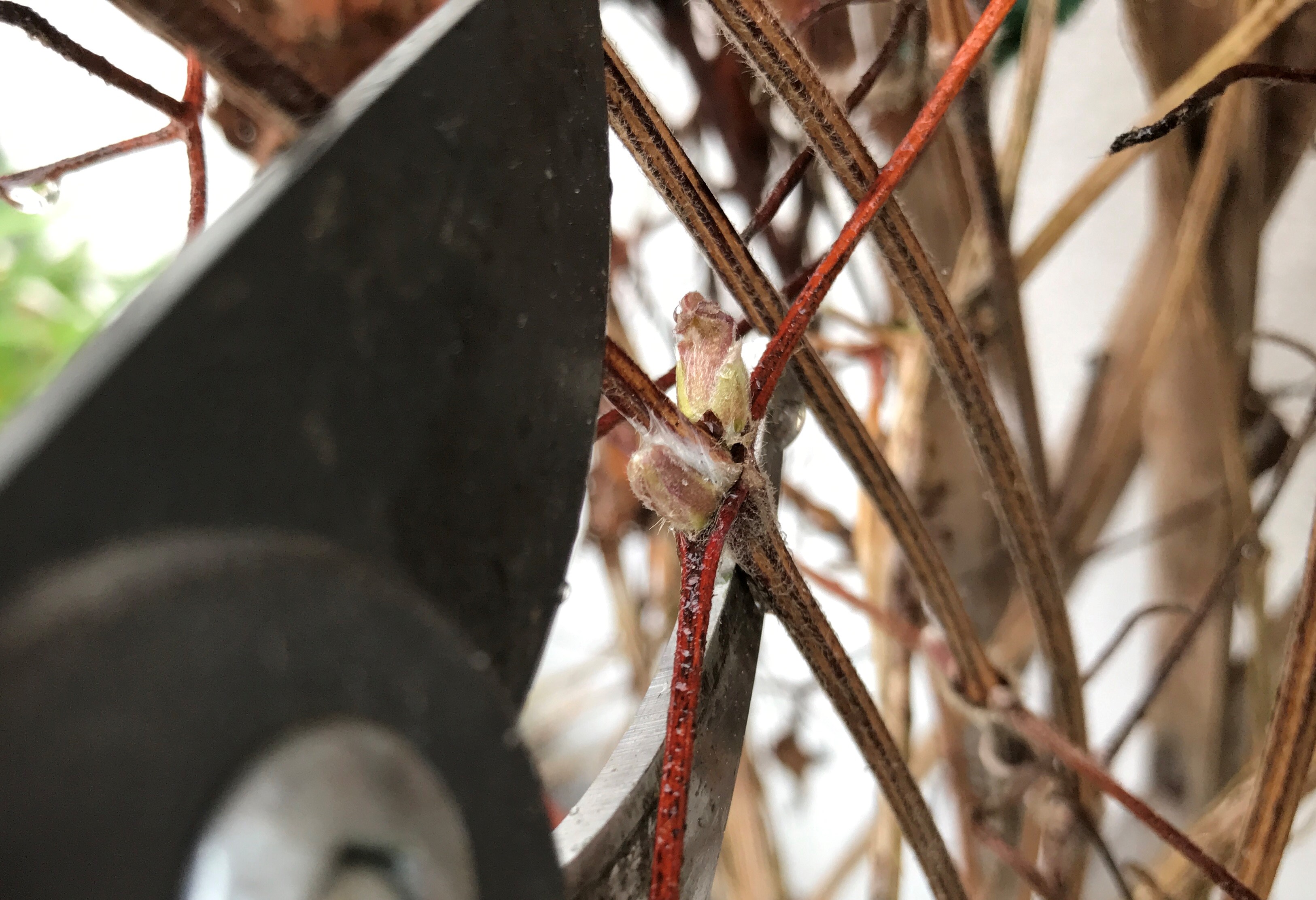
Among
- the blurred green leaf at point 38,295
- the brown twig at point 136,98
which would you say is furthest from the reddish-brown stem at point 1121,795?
the blurred green leaf at point 38,295

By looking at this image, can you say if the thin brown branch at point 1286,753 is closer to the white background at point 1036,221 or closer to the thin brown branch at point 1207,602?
the thin brown branch at point 1207,602

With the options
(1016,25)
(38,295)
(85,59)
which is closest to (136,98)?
(85,59)

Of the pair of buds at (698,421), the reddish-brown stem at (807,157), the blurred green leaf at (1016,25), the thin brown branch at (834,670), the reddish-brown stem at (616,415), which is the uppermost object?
the blurred green leaf at (1016,25)

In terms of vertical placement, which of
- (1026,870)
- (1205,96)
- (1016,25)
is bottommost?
(1026,870)

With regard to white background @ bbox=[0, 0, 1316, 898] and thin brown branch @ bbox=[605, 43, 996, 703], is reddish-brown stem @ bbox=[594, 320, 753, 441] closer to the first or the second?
thin brown branch @ bbox=[605, 43, 996, 703]

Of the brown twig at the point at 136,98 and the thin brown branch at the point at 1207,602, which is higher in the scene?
the brown twig at the point at 136,98

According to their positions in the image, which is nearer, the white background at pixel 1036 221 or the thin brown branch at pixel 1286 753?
the thin brown branch at pixel 1286 753

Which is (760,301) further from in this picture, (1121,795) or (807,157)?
(1121,795)

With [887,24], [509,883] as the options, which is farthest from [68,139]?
[509,883]
